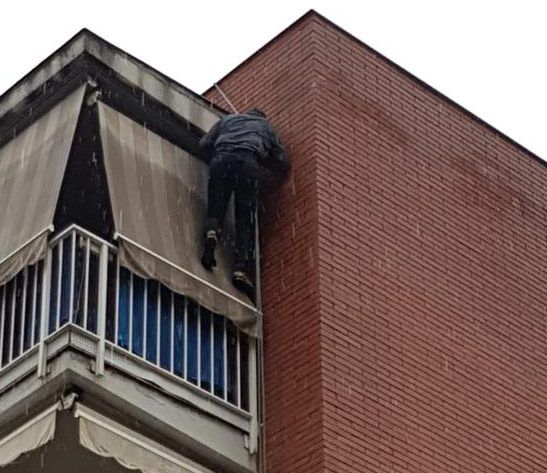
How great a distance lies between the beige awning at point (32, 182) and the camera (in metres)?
14.2

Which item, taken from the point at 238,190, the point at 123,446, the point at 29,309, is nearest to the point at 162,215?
the point at 238,190

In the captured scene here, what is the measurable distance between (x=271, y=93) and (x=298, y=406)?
3878mm

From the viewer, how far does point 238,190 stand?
15398 millimetres

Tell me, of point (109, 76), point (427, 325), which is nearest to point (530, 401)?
point (427, 325)

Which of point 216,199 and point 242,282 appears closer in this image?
point 242,282

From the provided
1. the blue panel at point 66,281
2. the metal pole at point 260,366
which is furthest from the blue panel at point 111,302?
the metal pole at point 260,366

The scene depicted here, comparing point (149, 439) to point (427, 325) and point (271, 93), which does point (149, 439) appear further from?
point (271, 93)

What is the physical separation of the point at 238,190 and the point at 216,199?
0.26m

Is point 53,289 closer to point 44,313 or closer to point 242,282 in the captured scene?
point 44,313

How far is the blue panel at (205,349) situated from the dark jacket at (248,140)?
Answer: 1667mm

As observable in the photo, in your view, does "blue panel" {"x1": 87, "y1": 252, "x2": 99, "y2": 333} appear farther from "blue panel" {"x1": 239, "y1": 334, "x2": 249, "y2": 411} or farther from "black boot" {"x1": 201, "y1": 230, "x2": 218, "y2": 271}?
"blue panel" {"x1": 239, "y1": 334, "x2": 249, "y2": 411}

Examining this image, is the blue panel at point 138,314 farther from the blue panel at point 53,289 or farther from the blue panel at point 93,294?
the blue panel at point 53,289

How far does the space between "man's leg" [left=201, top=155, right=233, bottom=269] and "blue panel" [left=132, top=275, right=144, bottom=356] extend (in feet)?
2.91

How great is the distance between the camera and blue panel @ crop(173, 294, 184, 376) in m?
14.2
